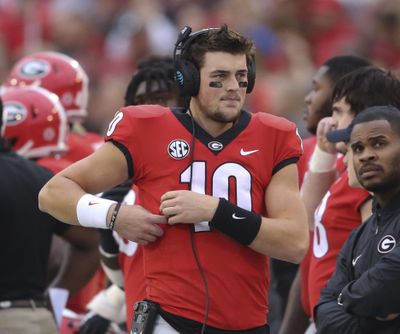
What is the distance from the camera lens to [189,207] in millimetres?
5184

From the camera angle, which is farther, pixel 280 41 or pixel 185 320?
pixel 280 41

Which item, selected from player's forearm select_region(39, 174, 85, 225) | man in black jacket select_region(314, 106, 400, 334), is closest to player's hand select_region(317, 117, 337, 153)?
man in black jacket select_region(314, 106, 400, 334)

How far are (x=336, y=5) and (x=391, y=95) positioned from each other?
24.0 ft

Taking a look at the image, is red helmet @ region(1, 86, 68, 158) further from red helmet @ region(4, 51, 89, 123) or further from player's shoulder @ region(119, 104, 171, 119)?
player's shoulder @ region(119, 104, 171, 119)

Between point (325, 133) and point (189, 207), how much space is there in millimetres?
1563

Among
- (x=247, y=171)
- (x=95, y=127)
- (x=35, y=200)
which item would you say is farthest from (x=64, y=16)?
(x=247, y=171)

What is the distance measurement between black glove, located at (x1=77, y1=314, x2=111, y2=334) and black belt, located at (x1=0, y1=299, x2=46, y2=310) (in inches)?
25.6

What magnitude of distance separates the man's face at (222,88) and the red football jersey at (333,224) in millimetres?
1074

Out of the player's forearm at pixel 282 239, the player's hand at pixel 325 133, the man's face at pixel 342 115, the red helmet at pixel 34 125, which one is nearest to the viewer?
the player's forearm at pixel 282 239

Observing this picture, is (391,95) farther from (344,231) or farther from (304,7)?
(304,7)

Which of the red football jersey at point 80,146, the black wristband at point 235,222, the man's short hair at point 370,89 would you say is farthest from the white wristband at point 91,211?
the red football jersey at point 80,146

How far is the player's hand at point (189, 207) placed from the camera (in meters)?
5.18

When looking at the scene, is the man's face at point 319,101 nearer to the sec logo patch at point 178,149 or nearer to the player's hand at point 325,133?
the player's hand at point 325,133

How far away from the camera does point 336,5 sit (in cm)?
1355
